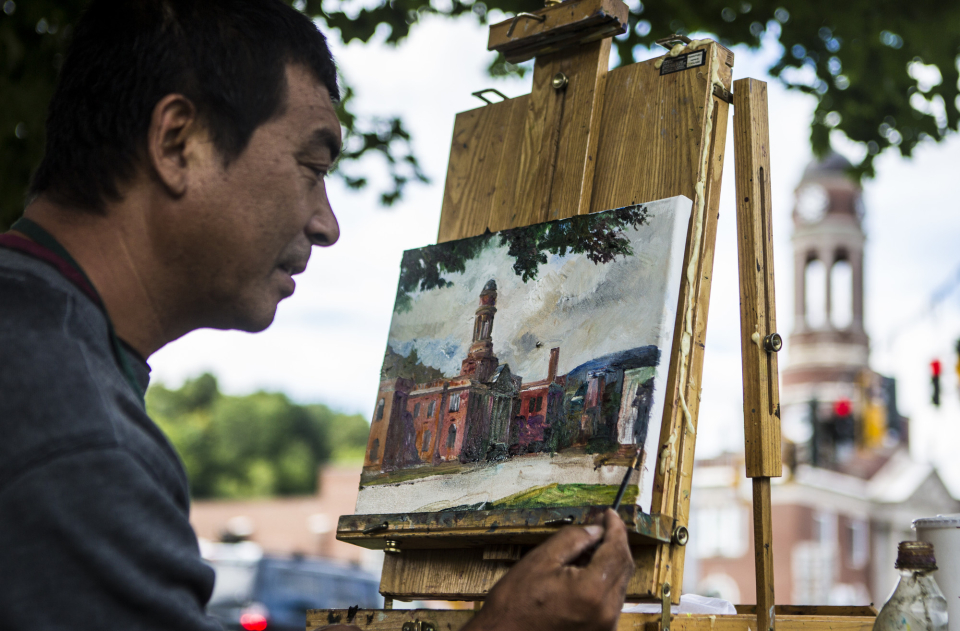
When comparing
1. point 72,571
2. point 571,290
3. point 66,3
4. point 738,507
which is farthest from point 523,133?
point 738,507

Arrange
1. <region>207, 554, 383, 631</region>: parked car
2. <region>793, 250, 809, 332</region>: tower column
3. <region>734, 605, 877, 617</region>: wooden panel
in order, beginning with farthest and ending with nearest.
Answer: <region>793, 250, 809, 332</region>: tower column
<region>207, 554, 383, 631</region>: parked car
<region>734, 605, 877, 617</region>: wooden panel

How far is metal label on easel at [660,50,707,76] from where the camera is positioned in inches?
77.3

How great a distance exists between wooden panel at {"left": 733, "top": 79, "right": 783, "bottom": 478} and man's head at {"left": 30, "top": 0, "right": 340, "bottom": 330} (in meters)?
0.90

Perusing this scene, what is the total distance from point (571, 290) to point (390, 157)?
12.6 ft

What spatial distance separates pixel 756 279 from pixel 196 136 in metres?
1.10

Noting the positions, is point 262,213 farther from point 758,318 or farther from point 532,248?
point 758,318

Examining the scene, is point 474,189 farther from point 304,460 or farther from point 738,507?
point 304,460

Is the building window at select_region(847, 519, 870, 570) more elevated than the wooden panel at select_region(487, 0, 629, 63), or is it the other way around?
the building window at select_region(847, 519, 870, 570)

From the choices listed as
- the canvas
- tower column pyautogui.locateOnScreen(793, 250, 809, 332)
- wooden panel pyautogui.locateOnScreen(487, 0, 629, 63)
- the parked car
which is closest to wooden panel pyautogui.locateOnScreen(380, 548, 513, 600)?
the canvas

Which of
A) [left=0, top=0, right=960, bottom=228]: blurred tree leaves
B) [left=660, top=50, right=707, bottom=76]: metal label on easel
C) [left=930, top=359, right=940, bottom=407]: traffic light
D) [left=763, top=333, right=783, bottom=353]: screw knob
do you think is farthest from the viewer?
[left=930, top=359, right=940, bottom=407]: traffic light

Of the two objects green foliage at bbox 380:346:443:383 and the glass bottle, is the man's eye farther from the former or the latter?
the glass bottle

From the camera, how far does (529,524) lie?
1.73m

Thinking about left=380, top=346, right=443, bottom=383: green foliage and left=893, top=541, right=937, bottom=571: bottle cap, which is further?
left=380, top=346, right=443, bottom=383: green foliage

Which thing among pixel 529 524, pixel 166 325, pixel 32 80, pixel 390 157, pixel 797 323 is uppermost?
pixel 797 323
